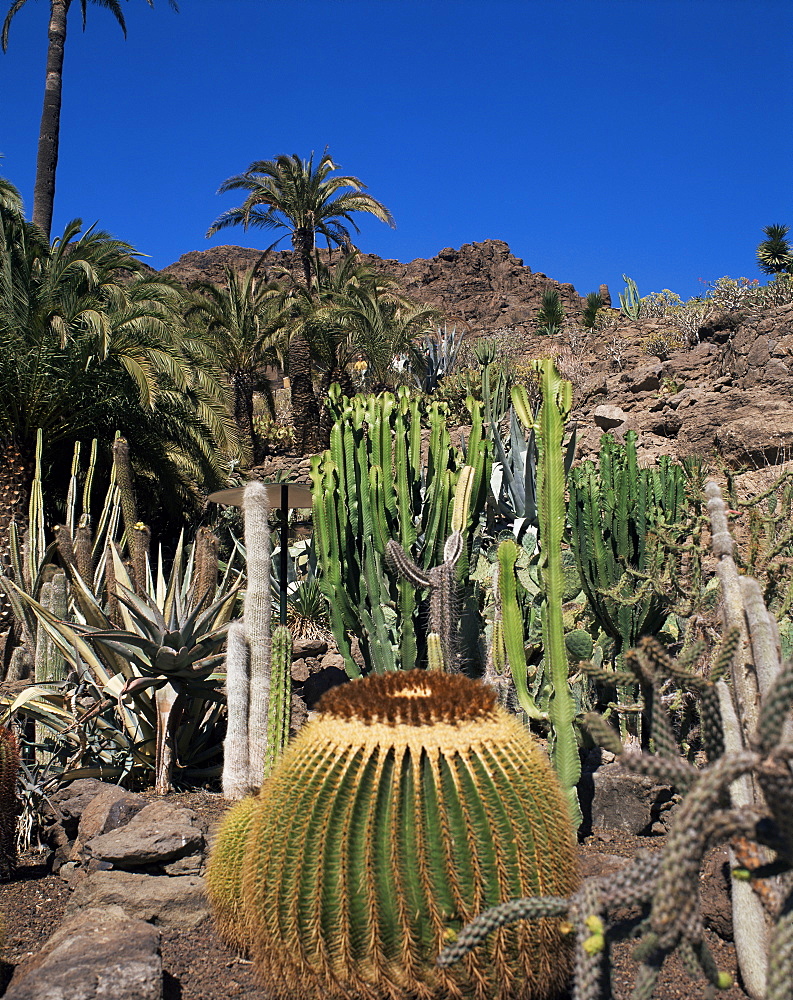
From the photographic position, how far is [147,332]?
13.0 metres

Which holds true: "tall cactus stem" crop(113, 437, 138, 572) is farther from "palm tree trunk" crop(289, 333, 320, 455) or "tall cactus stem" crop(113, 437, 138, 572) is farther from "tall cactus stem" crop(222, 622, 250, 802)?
"palm tree trunk" crop(289, 333, 320, 455)

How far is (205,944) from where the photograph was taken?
130 inches

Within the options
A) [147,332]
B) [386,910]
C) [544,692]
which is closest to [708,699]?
[386,910]

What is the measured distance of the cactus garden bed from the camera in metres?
2.85

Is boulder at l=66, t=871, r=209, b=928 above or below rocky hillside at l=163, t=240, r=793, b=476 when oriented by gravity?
below

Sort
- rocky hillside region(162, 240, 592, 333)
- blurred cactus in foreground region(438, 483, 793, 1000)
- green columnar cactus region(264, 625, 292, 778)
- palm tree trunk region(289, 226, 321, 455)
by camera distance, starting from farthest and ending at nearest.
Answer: rocky hillside region(162, 240, 592, 333)
palm tree trunk region(289, 226, 321, 455)
green columnar cactus region(264, 625, 292, 778)
blurred cactus in foreground region(438, 483, 793, 1000)

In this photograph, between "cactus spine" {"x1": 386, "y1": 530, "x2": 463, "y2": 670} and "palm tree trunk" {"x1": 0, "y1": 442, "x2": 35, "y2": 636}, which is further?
"palm tree trunk" {"x1": 0, "y1": 442, "x2": 35, "y2": 636}

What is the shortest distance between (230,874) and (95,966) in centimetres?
58

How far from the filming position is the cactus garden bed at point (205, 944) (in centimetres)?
285

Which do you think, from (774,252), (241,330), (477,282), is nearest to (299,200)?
(241,330)

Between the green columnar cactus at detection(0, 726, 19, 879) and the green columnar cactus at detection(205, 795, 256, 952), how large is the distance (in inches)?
58.6

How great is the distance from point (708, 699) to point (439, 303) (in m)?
49.3

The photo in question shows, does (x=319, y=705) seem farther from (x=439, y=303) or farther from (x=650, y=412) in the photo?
(x=439, y=303)

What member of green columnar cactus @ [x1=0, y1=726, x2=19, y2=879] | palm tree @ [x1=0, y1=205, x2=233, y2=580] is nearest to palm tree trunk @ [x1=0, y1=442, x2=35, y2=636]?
palm tree @ [x1=0, y1=205, x2=233, y2=580]
